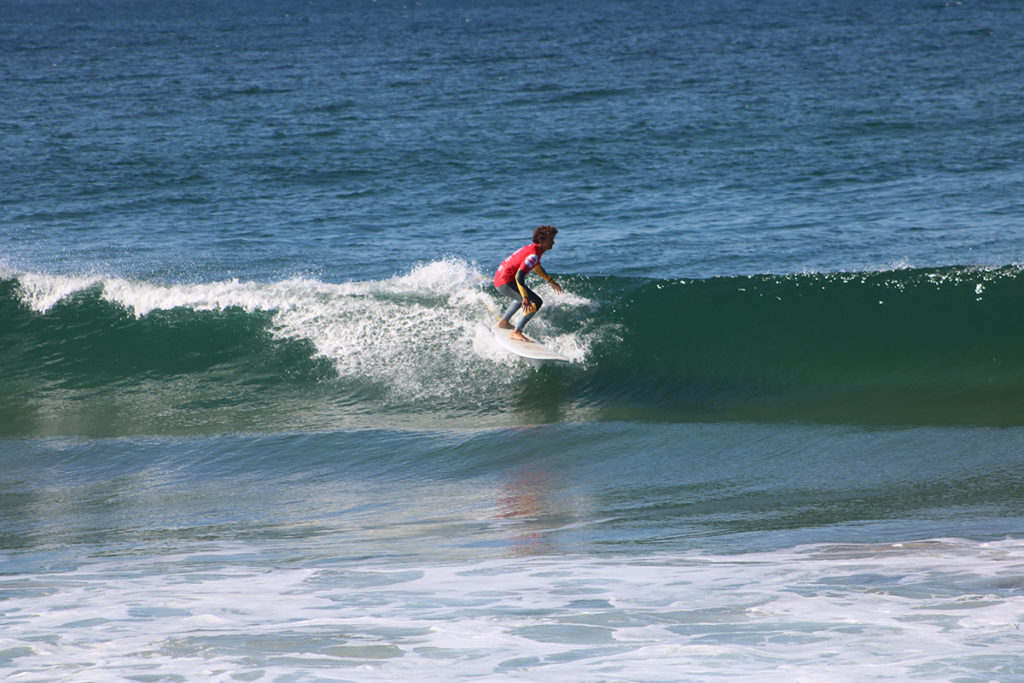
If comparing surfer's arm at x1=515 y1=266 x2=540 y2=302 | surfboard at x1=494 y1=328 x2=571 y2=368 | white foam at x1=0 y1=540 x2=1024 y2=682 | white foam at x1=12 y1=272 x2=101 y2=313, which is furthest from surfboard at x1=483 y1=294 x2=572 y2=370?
white foam at x1=12 y1=272 x2=101 y2=313

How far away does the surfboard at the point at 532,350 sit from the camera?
38.5 ft

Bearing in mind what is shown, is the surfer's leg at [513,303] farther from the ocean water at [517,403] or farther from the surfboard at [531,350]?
the ocean water at [517,403]

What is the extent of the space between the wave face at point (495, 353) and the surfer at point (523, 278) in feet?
1.90

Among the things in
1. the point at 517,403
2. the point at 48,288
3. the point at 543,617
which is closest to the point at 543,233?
the point at 517,403

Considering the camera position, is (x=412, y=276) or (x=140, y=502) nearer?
(x=140, y=502)

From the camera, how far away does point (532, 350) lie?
38.7 ft

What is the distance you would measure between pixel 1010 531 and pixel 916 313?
615 centimetres

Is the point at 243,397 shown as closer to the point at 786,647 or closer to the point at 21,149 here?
the point at 786,647

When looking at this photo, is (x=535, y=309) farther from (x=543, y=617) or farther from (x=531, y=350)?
(x=543, y=617)

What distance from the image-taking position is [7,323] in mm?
14172

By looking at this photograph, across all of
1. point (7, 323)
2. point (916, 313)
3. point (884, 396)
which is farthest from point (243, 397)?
point (916, 313)

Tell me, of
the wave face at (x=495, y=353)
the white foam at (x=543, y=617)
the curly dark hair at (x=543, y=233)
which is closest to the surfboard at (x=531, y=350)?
the wave face at (x=495, y=353)

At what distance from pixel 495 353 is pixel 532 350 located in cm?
63

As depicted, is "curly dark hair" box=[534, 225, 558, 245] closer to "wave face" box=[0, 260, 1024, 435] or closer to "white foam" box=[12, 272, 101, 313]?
"wave face" box=[0, 260, 1024, 435]
